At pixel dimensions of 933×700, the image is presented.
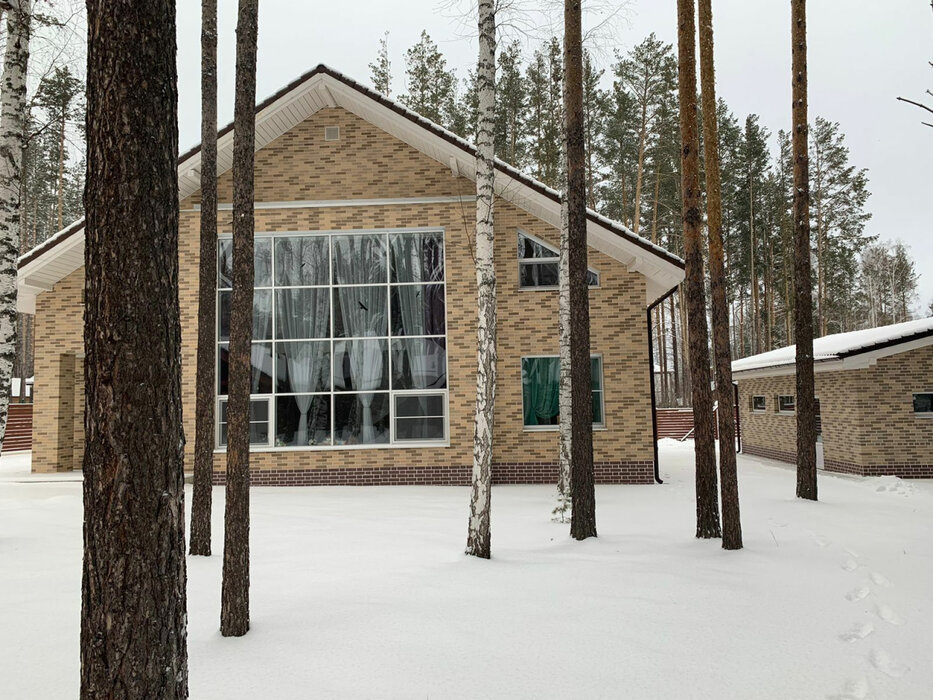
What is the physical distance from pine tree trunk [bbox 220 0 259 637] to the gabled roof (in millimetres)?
7279

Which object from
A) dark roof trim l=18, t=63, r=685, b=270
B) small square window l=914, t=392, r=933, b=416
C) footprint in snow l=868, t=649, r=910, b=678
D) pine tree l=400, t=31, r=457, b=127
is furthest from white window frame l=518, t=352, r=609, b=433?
pine tree l=400, t=31, r=457, b=127

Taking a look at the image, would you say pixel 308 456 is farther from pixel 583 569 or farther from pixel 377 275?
pixel 583 569

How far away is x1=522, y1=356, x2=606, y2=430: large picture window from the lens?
41.9 feet

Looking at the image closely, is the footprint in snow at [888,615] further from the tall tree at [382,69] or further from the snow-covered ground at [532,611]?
the tall tree at [382,69]

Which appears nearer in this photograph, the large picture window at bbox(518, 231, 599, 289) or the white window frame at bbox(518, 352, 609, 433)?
the white window frame at bbox(518, 352, 609, 433)

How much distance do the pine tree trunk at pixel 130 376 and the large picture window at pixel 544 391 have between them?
35.7 feet

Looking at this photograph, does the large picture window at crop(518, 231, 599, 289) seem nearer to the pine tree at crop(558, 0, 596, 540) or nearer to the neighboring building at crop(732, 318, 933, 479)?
the pine tree at crop(558, 0, 596, 540)

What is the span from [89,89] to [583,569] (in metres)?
5.51

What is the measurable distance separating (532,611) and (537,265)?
29.9 feet

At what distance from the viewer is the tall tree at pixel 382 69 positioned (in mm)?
26141

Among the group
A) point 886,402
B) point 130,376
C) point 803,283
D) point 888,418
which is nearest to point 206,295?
point 130,376

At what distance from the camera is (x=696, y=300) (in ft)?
23.6

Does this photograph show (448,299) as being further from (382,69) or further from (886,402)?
(382,69)

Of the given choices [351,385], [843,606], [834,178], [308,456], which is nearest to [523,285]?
[351,385]
